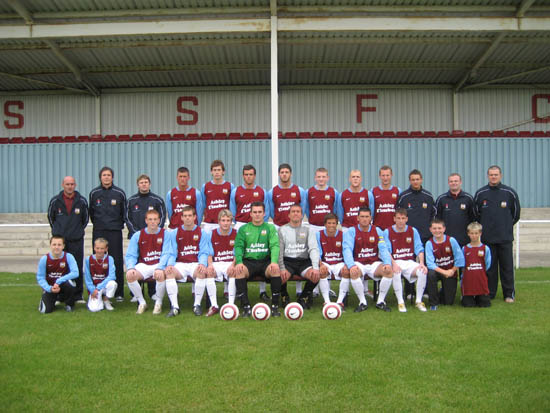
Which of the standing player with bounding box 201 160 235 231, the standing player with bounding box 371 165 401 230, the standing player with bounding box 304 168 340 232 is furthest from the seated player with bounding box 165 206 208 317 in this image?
the standing player with bounding box 371 165 401 230

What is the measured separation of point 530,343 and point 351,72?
15.5m

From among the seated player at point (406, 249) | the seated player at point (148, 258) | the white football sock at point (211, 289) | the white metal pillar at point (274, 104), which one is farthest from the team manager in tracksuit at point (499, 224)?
the white metal pillar at point (274, 104)

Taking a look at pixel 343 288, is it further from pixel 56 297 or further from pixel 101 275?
pixel 56 297

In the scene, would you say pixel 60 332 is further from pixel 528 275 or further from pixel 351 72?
pixel 351 72

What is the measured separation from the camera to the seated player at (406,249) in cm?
701

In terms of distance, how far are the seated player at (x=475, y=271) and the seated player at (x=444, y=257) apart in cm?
15

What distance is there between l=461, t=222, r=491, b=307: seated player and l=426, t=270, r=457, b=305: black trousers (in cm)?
16

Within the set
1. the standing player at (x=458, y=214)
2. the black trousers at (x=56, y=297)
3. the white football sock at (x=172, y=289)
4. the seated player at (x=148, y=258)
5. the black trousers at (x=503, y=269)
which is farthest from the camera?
the standing player at (x=458, y=214)

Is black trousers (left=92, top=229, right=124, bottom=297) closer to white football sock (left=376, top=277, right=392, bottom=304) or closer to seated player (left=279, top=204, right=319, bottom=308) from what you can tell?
seated player (left=279, top=204, right=319, bottom=308)

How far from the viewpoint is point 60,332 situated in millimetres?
5746

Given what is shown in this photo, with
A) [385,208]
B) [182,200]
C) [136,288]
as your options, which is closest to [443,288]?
[385,208]

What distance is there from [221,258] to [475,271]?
357 cm

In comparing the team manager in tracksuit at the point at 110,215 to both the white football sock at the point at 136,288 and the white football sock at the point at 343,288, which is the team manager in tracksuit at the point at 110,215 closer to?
the white football sock at the point at 136,288

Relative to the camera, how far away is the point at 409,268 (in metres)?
7.11
